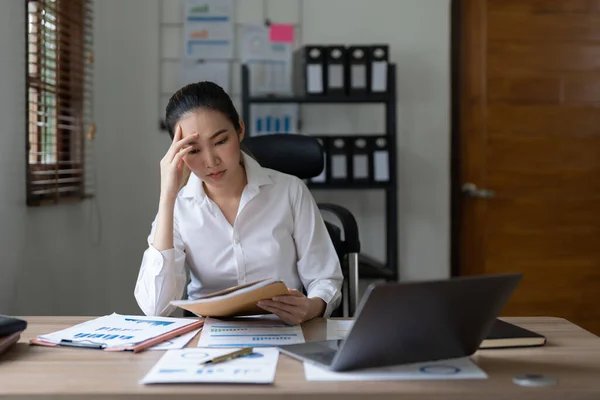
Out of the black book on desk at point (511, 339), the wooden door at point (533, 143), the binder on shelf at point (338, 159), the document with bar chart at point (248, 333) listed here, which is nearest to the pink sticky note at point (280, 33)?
the binder on shelf at point (338, 159)

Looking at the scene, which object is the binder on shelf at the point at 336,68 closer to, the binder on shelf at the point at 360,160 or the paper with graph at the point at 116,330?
the binder on shelf at the point at 360,160

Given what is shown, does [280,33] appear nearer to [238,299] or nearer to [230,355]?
[238,299]

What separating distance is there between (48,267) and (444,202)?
1.93m

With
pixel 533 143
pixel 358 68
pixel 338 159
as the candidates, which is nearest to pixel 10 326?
pixel 338 159

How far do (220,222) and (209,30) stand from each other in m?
1.90

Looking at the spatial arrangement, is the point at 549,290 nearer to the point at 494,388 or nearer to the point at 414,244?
the point at 414,244

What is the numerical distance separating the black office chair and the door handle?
58.2 inches

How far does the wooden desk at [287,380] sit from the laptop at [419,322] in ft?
0.17

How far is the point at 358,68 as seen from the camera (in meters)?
3.35

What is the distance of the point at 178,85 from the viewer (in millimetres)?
3672

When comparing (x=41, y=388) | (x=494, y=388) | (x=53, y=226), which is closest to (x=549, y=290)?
(x=53, y=226)

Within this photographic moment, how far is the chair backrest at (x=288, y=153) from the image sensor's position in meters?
2.38

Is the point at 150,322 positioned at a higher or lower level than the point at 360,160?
lower

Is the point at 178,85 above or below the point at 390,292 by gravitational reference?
above
